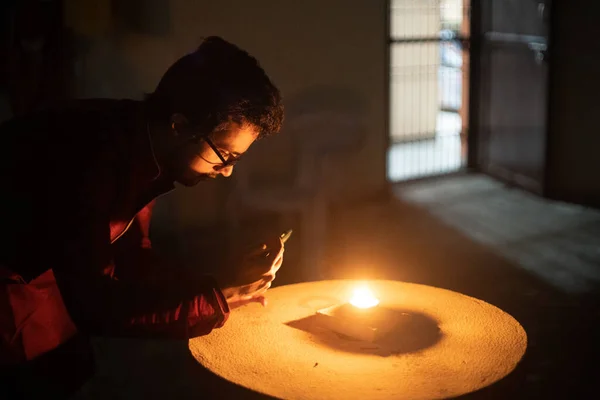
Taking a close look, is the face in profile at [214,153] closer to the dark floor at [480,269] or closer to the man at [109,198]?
the man at [109,198]

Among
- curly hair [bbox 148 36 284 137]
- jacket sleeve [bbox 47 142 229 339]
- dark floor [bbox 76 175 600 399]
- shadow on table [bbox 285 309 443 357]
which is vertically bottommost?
dark floor [bbox 76 175 600 399]

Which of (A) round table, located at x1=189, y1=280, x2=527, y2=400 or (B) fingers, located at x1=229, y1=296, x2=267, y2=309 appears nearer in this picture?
(A) round table, located at x1=189, y1=280, x2=527, y2=400

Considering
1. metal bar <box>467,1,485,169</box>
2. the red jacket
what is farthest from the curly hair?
metal bar <box>467,1,485,169</box>

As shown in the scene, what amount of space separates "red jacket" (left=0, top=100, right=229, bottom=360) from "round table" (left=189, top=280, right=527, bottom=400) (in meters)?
0.15

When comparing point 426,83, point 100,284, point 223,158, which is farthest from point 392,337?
point 426,83

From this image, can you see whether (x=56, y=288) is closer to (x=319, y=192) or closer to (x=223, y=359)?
(x=223, y=359)

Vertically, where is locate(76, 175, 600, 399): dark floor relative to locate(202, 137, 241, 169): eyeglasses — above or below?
below

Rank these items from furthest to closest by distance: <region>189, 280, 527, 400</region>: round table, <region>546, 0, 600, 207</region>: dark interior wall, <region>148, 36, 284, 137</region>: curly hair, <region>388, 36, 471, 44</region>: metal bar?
<region>388, 36, 471, 44</region>: metal bar
<region>546, 0, 600, 207</region>: dark interior wall
<region>148, 36, 284, 137</region>: curly hair
<region>189, 280, 527, 400</region>: round table

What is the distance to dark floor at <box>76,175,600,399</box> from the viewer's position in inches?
114

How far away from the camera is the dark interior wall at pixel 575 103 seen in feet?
18.4

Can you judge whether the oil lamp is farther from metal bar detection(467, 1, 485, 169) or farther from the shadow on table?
metal bar detection(467, 1, 485, 169)

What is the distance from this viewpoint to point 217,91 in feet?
5.70

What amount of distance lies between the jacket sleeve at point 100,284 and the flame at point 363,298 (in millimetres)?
434

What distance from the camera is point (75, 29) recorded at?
4344 millimetres
